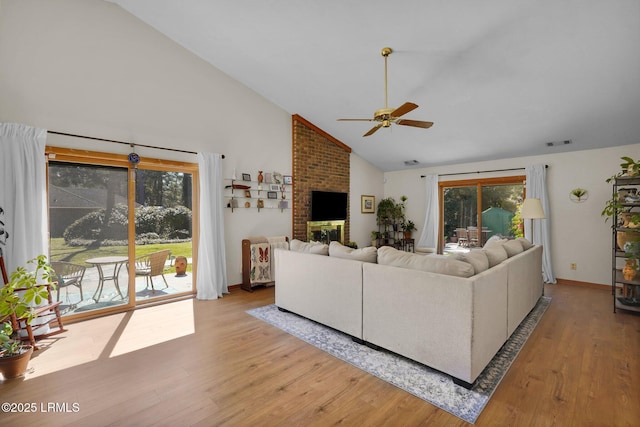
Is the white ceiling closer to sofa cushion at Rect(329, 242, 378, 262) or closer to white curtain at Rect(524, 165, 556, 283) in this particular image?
white curtain at Rect(524, 165, 556, 283)

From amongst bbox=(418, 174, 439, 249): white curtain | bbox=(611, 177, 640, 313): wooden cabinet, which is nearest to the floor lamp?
bbox=(611, 177, 640, 313): wooden cabinet

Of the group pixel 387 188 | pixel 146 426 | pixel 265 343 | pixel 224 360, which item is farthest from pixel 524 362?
pixel 387 188

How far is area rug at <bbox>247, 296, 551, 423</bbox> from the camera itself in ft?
6.67

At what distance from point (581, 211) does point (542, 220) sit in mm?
560

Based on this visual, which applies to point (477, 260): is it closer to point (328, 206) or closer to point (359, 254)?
point (359, 254)

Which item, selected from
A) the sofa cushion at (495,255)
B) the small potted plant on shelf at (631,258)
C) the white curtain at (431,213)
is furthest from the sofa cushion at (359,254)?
the white curtain at (431,213)

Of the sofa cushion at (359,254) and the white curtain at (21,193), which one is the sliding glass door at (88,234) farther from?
the sofa cushion at (359,254)

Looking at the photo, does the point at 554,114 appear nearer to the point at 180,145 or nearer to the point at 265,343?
the point at 265,343

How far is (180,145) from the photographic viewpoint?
14.5 feet

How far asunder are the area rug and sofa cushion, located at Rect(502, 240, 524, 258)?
0.81 metres

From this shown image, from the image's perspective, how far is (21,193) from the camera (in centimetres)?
312

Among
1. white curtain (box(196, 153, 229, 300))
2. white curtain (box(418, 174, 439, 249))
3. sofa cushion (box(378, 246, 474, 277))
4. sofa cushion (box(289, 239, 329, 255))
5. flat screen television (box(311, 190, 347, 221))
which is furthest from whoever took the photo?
white curtain (box(418, 174, 439, 249))

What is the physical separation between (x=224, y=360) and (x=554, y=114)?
5.22 metres

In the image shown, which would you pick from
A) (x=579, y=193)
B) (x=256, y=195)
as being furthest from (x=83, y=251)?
(x=579, y=193)
